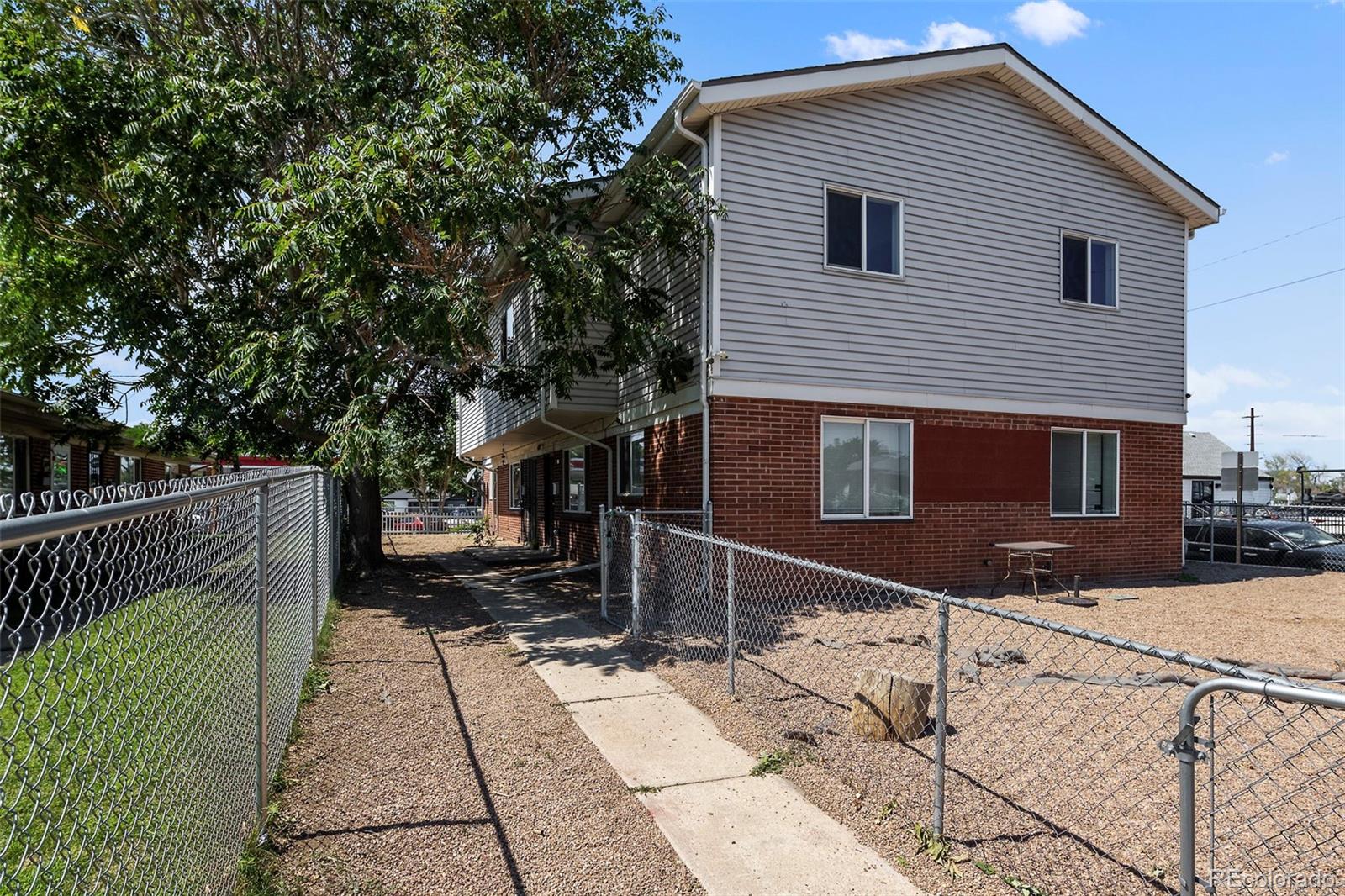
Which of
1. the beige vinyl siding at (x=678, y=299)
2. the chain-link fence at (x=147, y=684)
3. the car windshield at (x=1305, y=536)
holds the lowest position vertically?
the car windshield at (x=1305, y=536)

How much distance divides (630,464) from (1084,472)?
24.3 feet

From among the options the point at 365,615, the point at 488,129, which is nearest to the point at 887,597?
the point at 365,615

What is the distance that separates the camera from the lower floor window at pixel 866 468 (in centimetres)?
1079

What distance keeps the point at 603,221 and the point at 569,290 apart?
4585 mm

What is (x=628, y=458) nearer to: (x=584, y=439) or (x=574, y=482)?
(x=584, y=439)

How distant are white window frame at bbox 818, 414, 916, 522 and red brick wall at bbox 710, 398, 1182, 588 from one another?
5 centimetres

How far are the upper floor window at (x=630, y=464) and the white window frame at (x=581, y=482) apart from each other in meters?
1.75

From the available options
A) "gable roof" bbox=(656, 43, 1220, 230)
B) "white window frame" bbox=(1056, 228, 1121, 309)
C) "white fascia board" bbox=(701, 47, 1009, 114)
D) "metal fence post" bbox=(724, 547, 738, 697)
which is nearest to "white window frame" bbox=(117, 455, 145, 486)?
"gable roof" bbox=(656, 43, 1220, 230)

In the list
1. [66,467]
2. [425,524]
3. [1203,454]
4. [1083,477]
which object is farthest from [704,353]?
[1203,454]

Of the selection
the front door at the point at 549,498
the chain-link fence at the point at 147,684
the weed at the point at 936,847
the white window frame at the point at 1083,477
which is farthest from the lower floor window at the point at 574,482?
the weed at the point at 936,847

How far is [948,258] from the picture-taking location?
11.6 m

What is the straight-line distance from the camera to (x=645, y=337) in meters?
10.2

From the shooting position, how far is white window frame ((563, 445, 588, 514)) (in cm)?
1529

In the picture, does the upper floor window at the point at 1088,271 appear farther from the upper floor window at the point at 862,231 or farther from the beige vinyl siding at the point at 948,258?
the upper floor window at the point at 862,231
